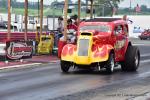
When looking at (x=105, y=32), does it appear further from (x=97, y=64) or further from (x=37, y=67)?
(x=37, y=67)

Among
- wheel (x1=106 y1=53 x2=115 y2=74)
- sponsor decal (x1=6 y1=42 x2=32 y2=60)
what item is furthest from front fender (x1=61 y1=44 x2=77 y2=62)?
sponsor decal (x1=6 y1=42 x2=32 y2=60)

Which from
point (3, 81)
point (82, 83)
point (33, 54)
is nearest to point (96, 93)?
point (82, 83)

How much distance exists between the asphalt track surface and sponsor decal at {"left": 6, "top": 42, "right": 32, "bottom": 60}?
254 centimetres

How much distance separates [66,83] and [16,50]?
8576 millimetres

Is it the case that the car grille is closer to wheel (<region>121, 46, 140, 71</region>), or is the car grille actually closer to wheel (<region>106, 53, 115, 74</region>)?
Answer: wheel (<region>106, 53, 115, 74</region>)

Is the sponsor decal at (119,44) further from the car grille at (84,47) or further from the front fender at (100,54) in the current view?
the car grille at (84,47)

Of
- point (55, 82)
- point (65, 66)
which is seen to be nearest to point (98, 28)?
point (65, 66)

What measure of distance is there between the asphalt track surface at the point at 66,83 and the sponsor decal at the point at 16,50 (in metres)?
2.54

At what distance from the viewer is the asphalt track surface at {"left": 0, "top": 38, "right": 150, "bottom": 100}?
1270cm

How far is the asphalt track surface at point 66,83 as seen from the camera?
41.7 ft

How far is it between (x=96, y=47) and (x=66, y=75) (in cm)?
159

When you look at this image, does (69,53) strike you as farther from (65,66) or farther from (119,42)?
(119,42)

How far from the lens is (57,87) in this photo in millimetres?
14484

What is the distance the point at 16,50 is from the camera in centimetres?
2373
